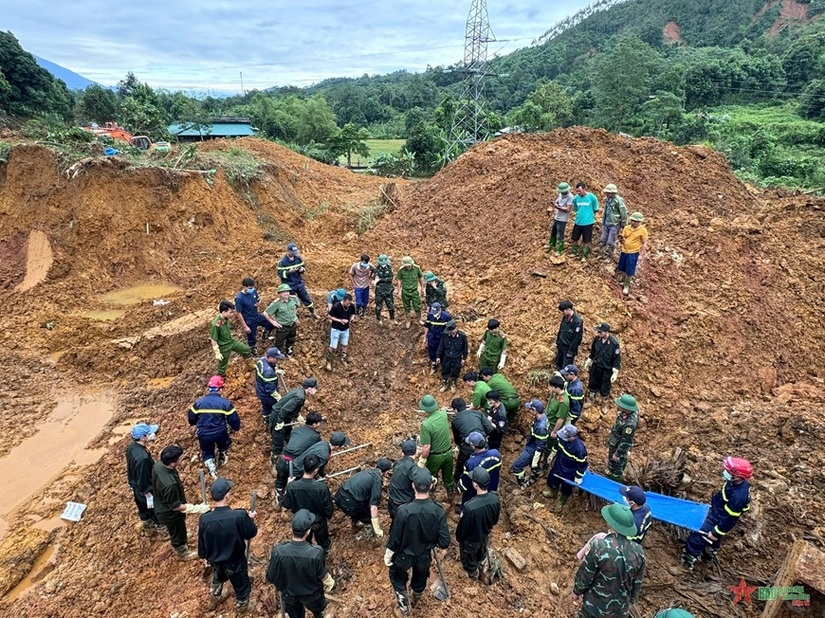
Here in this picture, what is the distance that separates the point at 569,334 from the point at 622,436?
2.07 metres

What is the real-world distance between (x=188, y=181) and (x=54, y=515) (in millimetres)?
12592

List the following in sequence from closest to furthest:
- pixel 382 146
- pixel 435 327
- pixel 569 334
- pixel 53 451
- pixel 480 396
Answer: pixel 480 396
pixel 569 334
pixel 53 451
pixel 435 327
pixel 382 146

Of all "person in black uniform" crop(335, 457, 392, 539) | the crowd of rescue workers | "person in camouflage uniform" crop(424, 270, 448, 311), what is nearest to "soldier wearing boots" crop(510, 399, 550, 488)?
the crowd of rescue workers

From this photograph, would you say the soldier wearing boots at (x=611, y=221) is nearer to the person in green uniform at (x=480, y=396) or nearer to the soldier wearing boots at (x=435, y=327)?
the soldier wearing boots at (x=435, y=327)

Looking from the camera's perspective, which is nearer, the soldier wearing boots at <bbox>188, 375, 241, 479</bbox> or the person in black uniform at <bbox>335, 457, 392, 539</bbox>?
the person in black uniform at <bbox>335, 457, 392, 539</bbox>

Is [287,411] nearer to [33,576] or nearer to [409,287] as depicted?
[33,576]

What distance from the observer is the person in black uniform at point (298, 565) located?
410 centimetres

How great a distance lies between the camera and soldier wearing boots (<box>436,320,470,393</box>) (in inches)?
317

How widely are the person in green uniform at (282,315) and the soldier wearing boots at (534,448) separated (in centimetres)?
458

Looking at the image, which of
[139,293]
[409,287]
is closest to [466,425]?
[409,287]

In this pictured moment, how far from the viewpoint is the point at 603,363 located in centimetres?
738

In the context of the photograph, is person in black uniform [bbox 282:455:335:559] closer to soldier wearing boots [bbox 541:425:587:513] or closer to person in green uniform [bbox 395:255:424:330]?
soldier wearing boots [bbox 541:425:587:513]

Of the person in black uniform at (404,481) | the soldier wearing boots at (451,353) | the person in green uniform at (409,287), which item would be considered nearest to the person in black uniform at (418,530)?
the person in black uniform at (404,481)

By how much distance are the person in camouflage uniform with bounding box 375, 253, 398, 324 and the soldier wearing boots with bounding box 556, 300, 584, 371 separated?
3.79 metres
